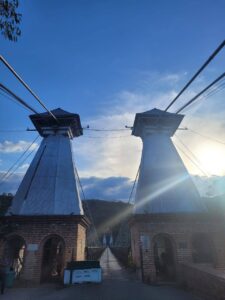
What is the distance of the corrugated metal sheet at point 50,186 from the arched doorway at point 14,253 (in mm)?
1585

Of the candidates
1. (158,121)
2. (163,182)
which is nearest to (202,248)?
(163,182)

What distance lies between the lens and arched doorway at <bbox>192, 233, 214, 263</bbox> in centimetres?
1182

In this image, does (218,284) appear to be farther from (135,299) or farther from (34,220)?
(34,220)

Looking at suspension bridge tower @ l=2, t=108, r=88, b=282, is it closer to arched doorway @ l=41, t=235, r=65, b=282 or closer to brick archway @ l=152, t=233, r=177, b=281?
arched doorway @ l=41, t=235, r=65, b=282

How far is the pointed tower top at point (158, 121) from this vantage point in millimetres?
17703

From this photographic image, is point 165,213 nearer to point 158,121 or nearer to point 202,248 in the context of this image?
point 202,248

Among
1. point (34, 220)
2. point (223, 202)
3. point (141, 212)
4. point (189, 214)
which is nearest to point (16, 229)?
point (34, 220)

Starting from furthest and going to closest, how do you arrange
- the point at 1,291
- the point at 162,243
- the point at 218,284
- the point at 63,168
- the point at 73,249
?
the point at 162,243
the point at 63,168
the point at 73,249
the point at 1,291
the point at 218,284

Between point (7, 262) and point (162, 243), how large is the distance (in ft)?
36.9

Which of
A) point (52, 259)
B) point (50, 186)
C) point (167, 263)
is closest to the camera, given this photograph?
point (167, 263)

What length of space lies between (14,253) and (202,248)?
11.1m

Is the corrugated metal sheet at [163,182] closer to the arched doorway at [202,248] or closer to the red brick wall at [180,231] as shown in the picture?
the red brick wall at [180,231]

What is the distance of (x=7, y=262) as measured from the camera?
1187cm

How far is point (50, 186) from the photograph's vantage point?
14164 millimetres
